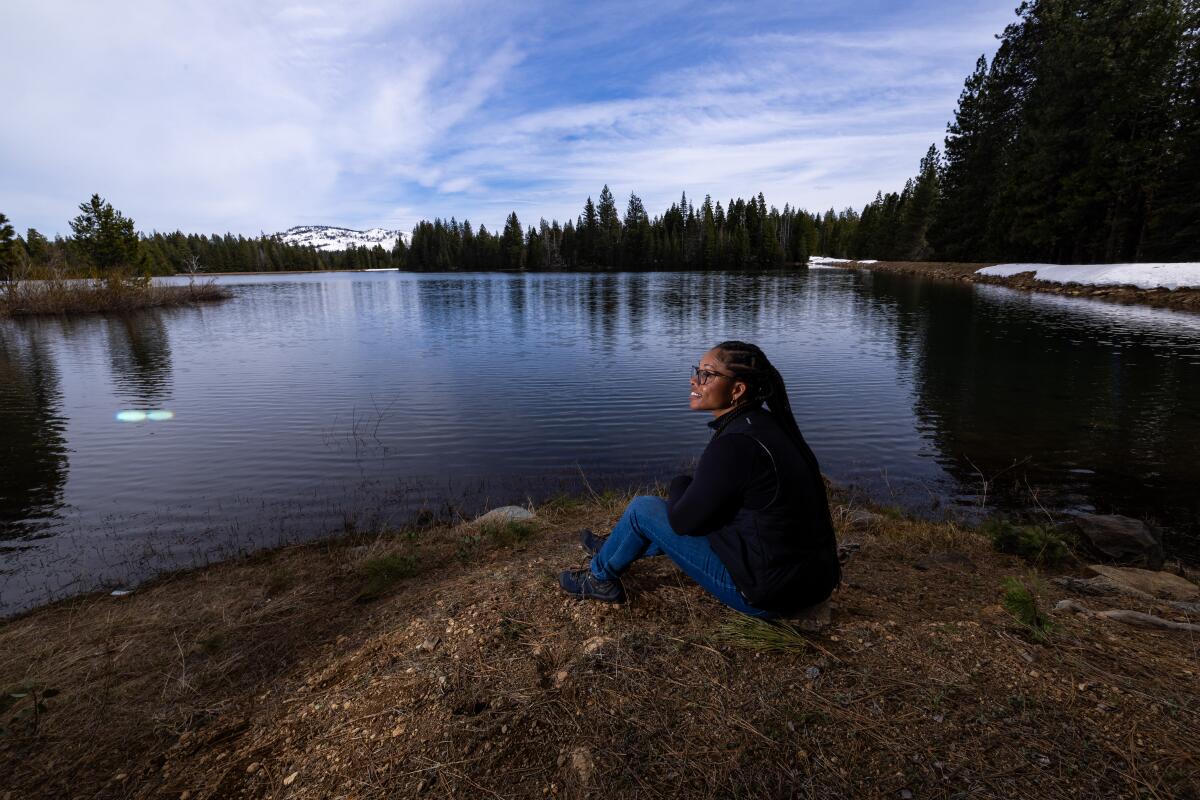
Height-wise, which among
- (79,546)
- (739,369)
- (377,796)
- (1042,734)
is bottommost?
(79,546)

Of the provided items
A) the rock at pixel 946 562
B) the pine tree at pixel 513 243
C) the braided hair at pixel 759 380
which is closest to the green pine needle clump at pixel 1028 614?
the rock at pixel 946 562

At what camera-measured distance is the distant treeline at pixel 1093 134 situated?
124 feet

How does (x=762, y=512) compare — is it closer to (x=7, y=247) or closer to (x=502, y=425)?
(x=502, y=425)

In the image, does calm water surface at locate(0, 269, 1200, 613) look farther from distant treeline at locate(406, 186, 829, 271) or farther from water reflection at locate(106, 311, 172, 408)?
distant treeline at locate(406, 186, 829, 271)

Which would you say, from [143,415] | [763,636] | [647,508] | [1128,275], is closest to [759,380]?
[647,508]

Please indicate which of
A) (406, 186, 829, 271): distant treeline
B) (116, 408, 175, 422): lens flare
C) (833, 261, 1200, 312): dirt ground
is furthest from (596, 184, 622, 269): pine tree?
(116, 408, 175, 422): lens flare

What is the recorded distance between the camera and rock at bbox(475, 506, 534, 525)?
25.6 feet

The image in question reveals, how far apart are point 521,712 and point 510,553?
3230mm

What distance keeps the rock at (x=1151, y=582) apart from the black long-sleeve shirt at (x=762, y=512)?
12.7ft

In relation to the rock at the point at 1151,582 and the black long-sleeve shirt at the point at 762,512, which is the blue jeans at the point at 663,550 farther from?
the rock at the point at 1151,582

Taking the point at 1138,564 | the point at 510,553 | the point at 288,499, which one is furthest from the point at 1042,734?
the point at 288,499

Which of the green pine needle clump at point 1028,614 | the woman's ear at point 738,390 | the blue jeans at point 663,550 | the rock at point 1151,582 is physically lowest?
the rock at point 1151,582

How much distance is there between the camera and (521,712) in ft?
10.7

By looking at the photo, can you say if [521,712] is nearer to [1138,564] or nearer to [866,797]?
[866,797]
